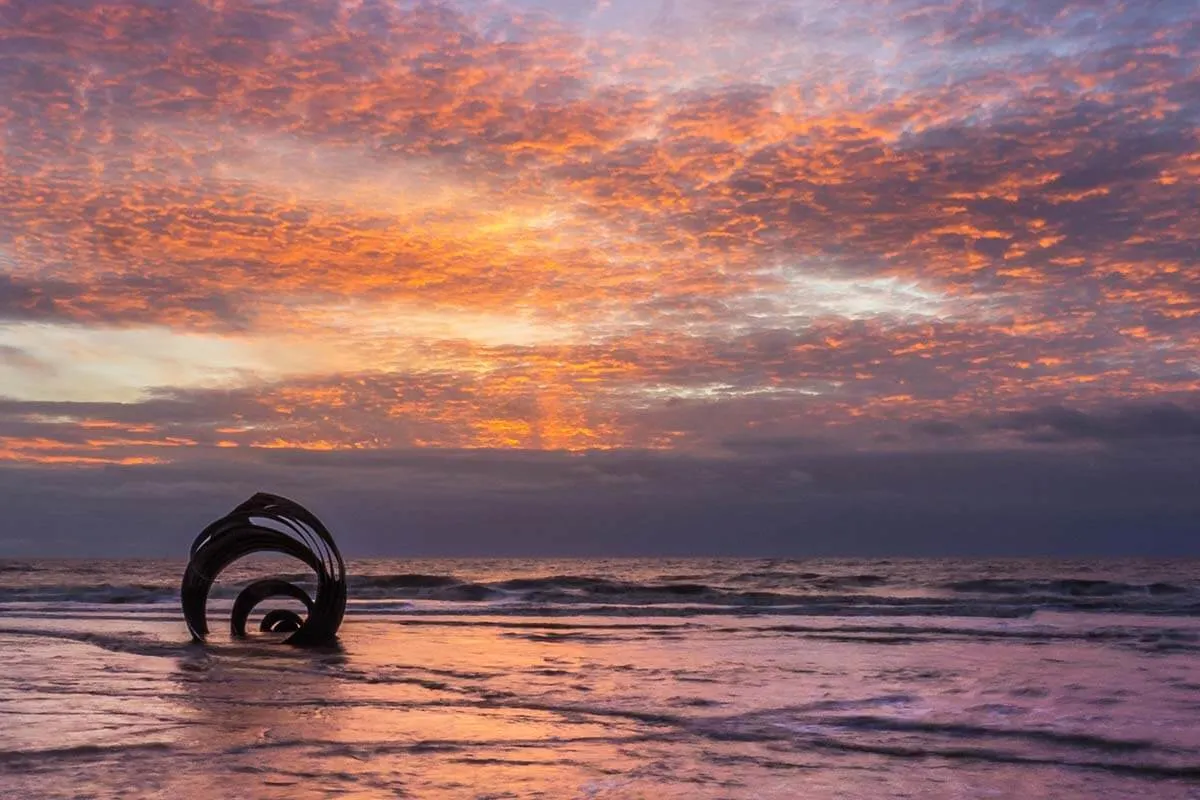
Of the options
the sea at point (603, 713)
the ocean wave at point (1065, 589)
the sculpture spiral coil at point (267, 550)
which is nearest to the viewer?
the sea at point (603, 713)

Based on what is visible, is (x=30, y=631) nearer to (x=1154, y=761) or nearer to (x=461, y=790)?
(x=461, y=790)

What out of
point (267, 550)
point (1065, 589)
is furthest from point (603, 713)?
point (1065, 589)

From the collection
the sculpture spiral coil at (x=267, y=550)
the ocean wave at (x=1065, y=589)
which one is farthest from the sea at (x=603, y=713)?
the ocean wave at (x=1065, y=589)

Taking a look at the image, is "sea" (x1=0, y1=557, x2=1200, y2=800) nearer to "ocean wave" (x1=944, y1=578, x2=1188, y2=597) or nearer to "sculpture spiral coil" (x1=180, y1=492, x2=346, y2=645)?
"sculpture spiral coil" (x1=180, y1=492, x2=346, y2=645)

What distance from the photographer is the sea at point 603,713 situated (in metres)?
7.22

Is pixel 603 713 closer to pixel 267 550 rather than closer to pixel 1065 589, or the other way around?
pixel 267 550

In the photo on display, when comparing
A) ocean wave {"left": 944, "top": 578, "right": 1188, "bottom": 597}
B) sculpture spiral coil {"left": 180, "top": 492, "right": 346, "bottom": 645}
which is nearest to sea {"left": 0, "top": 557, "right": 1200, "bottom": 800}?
sculpture spiral coil {"left": 180, "top": 492, "right": 346, "bottom": 645}

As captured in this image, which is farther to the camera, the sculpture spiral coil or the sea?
the sculpture spiral coil

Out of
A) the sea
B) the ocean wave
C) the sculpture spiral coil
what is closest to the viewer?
the sea

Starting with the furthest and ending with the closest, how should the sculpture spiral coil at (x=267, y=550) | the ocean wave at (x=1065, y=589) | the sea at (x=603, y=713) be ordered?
the ocean wave at (x=1065, y=589), the sculpture spiral coil at (x=267, y=550), the sea at (x=603, y=713)

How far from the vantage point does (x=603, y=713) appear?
10.3 metres

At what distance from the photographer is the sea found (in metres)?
7.22

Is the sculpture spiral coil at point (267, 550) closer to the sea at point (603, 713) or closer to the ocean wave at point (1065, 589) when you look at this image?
the sea at point (603, 713)

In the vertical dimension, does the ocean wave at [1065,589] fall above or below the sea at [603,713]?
below
